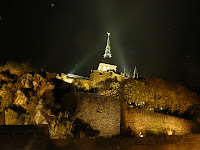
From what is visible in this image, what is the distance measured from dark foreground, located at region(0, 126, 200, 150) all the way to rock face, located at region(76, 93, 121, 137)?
7542mm

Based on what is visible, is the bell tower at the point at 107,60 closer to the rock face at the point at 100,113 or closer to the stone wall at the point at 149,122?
Result: the stone wall at the point at 149,122

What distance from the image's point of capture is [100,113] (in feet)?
54.0

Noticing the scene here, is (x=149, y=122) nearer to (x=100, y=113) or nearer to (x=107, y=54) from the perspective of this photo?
(x=100, y=113)

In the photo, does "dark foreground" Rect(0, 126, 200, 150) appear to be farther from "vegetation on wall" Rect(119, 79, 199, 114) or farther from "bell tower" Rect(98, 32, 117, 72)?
"bell tower" Rect(98, 32, 117, 72)

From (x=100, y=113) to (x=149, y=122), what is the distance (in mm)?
5145

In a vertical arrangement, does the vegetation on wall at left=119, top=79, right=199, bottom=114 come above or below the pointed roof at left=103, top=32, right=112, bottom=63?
below

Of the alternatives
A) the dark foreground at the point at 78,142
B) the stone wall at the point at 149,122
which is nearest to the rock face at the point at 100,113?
the stone wall at the point at 149,122

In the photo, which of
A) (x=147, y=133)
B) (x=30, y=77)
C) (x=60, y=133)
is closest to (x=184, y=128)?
(x=147, y=133)

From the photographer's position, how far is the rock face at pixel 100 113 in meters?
16.1

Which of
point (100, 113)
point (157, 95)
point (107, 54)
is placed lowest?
point (100, 113)

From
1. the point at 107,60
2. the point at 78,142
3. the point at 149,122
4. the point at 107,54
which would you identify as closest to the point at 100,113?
the point at 149,122

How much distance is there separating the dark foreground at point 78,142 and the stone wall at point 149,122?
8.61m

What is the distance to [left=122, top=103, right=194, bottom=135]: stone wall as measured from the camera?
18117mm

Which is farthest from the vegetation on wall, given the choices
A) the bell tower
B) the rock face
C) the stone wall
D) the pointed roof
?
the pointed roof
